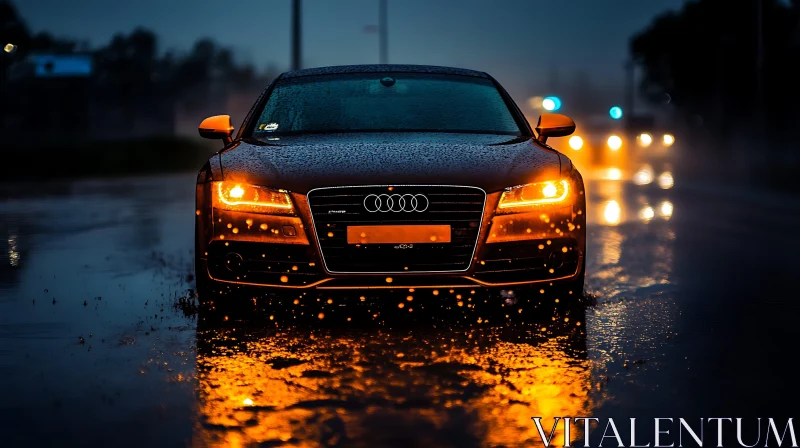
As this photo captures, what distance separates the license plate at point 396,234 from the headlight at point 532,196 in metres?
0.39

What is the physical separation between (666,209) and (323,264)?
1259cm

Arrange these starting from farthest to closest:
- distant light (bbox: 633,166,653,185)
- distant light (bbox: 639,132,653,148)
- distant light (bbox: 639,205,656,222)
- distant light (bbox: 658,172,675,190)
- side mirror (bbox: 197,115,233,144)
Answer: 1. distant light (bbox: 639,132,653,148)
2. distant light (bbox: 633,166,653,185)
3. distant light (bbox: 658,172,675,190)
4. distant light (bbox: 639,205,656,222)
5. side mirror (bbox: 197,115,233,144)

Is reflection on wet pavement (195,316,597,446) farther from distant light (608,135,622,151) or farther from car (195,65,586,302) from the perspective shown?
distant light (608,135,622,151)

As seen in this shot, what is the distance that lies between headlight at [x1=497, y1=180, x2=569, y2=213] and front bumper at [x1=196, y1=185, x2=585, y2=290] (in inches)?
1.7

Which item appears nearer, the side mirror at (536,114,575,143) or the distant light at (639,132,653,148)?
the side mirror at (536,114,575,143)

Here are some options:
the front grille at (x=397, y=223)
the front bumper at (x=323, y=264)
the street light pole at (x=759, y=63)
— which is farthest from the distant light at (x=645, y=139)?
the front grille at (x=397, y=223)

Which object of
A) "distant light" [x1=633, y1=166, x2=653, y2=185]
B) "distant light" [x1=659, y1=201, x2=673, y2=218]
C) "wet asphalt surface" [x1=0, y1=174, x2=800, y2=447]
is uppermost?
"wet asphalt surface" [x1=0, y1=174, x2=800, y2=447]

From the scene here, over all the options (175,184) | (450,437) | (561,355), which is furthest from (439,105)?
(175,184)

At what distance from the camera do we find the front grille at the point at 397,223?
7.08 m

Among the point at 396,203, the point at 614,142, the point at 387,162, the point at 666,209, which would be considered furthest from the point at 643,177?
the point at 396,203

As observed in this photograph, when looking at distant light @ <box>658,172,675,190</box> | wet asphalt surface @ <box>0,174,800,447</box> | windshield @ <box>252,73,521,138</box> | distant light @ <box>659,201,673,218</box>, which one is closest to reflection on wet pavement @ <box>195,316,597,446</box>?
wet asphalt surface @ <box>0,174,800,447</box>

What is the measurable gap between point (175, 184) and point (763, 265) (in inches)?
750

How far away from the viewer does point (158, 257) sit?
39.0 feet

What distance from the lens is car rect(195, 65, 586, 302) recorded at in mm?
7090
